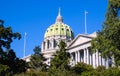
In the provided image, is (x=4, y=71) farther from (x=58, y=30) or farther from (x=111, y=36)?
(x=58, y=30)

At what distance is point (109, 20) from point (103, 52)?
3920 millimetres

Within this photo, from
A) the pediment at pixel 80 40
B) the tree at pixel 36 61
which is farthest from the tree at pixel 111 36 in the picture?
the pediment at pixel 80 40

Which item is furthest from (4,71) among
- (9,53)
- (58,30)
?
(58,30)

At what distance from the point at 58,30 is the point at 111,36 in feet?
440

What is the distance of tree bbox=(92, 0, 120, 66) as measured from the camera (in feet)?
156

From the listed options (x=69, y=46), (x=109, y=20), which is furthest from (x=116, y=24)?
(x=69, y=46)

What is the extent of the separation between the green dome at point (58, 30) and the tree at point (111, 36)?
427ft

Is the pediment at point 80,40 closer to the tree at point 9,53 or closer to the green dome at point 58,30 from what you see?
the green dome at point 58,30

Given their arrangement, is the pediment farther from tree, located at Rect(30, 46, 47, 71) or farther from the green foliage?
the green foliage

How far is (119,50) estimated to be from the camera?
156 feet

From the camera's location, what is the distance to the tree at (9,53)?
50584mm

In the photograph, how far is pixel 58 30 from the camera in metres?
182

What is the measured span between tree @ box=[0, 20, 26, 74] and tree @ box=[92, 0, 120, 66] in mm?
9918

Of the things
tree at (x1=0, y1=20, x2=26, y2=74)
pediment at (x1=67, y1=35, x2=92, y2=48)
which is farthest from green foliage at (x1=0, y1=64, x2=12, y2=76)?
pediment at (x1=67, y1=35, x2=92, y2=48)
